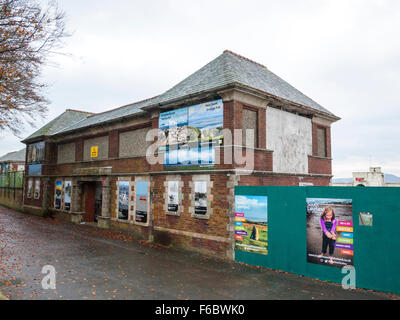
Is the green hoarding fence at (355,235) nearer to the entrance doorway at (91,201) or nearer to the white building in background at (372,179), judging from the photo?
the entrance doorway at (91,201)

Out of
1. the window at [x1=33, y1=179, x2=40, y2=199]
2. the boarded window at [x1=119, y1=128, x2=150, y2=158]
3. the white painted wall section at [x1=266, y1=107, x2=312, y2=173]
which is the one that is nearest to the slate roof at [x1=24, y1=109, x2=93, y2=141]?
the window at [x1=33, y1=179, x2=40, y2=199]

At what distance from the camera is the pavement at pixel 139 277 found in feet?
24.6

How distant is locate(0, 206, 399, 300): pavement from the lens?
750cm

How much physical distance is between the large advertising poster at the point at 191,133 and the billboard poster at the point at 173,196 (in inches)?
38.5

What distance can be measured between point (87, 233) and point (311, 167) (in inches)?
534

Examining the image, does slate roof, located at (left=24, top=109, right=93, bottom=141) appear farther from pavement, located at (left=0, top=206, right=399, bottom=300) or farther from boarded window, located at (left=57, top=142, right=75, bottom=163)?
pavement, located at (left=0, top=206, right=399, bottom=300)

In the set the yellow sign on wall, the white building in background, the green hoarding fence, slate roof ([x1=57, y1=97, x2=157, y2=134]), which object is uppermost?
slate roof ([x1=57, y1=97, x2=157, y2=134])

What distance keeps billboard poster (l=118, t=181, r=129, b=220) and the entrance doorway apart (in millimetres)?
4539

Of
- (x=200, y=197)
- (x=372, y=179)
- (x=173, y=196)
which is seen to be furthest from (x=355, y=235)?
(x=372, y=179)

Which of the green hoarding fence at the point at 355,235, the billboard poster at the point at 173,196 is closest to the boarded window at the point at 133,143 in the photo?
the billboard poster at the point at 173,196

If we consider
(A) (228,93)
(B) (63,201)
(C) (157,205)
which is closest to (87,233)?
(C) (157,205)

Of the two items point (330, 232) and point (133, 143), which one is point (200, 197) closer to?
point (330, 232)

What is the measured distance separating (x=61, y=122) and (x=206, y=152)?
20.6 metres

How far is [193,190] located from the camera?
1279 cm
